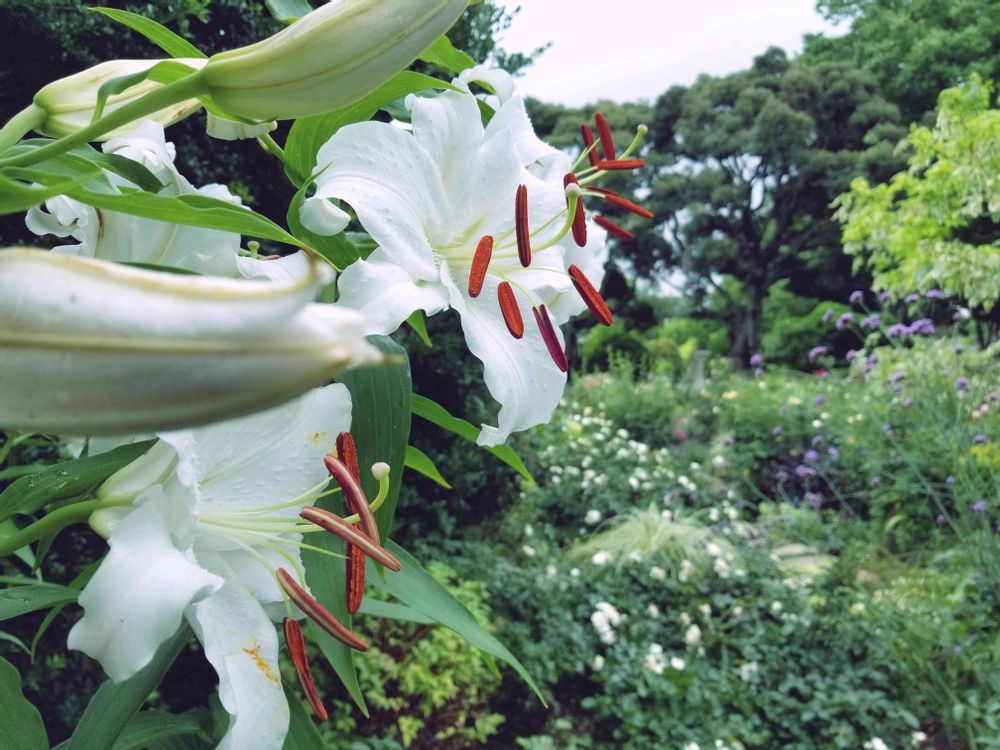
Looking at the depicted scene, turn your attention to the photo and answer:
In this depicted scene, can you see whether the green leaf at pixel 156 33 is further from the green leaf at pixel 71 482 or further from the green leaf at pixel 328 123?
the green leaf at pixel 71 482

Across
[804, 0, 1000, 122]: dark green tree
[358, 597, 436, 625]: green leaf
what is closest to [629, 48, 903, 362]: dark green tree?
[804, 0, 1000, 122]: dark green tree

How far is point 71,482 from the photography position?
1.18 ft

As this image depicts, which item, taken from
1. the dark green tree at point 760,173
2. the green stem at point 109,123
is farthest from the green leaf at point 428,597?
the dark green tree at point 760,173

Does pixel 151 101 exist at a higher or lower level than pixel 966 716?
higher

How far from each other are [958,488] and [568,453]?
6.47 feet

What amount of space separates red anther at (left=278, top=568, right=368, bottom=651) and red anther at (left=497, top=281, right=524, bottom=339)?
153 millimetres

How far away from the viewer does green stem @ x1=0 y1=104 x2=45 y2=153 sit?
0.32m

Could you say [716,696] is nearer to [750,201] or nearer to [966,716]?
[966,716]

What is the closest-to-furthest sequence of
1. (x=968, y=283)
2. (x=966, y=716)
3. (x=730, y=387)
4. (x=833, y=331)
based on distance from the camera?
(x=966, y=716), (x=968, y=283), (x=730, y=387), (x=833, y=331)

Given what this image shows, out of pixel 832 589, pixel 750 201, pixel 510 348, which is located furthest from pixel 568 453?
pixel 750 201

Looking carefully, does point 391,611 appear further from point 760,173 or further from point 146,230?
point 760,173

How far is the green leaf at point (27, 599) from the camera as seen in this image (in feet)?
1.48

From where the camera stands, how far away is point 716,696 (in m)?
2.46

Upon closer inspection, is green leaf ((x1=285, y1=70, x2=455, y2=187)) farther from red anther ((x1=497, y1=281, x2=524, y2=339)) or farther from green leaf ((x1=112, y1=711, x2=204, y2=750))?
green leaf ((x1=112, y1=711, x2=204, y2=750))
